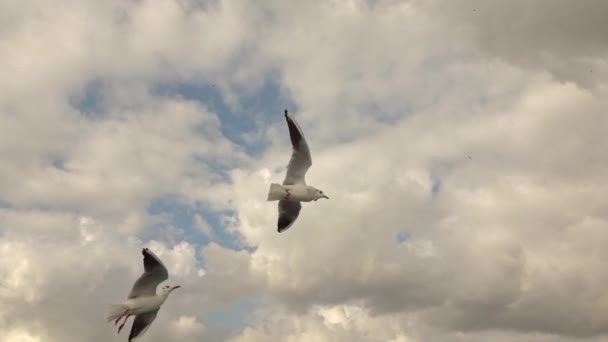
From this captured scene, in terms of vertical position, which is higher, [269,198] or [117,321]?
[269,198]

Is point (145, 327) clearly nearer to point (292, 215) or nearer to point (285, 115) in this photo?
point (292, 215)

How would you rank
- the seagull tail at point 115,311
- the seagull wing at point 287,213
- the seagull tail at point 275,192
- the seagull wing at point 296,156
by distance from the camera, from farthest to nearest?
the seagull wing at point 287,213 < the seagull wing at point 296,156 < the seagull tail at point 275,192 < the seagull tail at point 115,311

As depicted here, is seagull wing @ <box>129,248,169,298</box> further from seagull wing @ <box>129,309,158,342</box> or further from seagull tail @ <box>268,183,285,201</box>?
seagull tail @ <box>268,183,285,201</box>

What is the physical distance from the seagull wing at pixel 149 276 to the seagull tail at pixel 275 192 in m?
7.66

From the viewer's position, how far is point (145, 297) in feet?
101

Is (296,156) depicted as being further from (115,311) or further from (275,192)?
(115,311)

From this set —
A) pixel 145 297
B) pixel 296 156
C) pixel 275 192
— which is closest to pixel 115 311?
pixel 145 297

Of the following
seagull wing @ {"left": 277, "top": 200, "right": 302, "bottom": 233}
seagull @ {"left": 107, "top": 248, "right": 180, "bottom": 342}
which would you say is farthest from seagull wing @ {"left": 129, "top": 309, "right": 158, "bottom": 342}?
seagull wing @ {"left": 277, "top": 200, "right": 302, "bottom": 233}

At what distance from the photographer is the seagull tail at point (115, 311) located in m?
29.0

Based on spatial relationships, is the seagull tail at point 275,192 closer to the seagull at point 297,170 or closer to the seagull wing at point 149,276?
the seagull at point 297,170

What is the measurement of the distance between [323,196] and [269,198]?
16.8 ft

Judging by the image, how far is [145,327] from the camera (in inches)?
1276

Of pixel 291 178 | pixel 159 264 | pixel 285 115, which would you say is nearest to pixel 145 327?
pixel 159 264

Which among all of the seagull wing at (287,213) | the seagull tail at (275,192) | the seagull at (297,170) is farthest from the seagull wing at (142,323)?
the seagull wing at (287,213)
